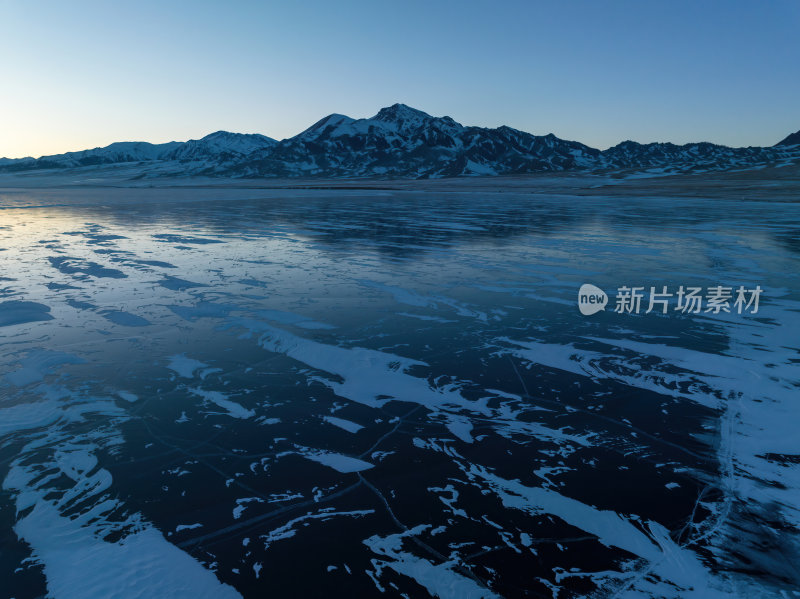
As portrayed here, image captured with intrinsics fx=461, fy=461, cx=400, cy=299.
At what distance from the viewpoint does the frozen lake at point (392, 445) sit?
2.57 m

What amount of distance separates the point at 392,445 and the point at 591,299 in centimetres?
549

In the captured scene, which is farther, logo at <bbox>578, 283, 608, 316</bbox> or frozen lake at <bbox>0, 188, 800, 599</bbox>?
logo at <bbox>578, 283, 608, 316</bbox>

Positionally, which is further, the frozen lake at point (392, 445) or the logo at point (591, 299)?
the logo at point (591, 299)

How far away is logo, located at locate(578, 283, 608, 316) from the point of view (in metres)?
7.38

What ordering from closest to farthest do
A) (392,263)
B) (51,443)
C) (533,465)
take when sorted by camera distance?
(533,465)
(51,443)
(392,263)

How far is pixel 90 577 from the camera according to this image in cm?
253

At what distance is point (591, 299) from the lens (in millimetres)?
7922

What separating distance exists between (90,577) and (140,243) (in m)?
13.9

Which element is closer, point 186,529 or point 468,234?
point 186,529

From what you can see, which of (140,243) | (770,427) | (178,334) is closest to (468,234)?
(140,243)

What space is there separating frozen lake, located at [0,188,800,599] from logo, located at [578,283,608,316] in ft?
0.54

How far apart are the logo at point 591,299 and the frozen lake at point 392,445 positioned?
0.54ft

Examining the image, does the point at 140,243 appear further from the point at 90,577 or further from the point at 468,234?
the point at 90,577

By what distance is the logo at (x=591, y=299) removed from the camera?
738 centimetres
